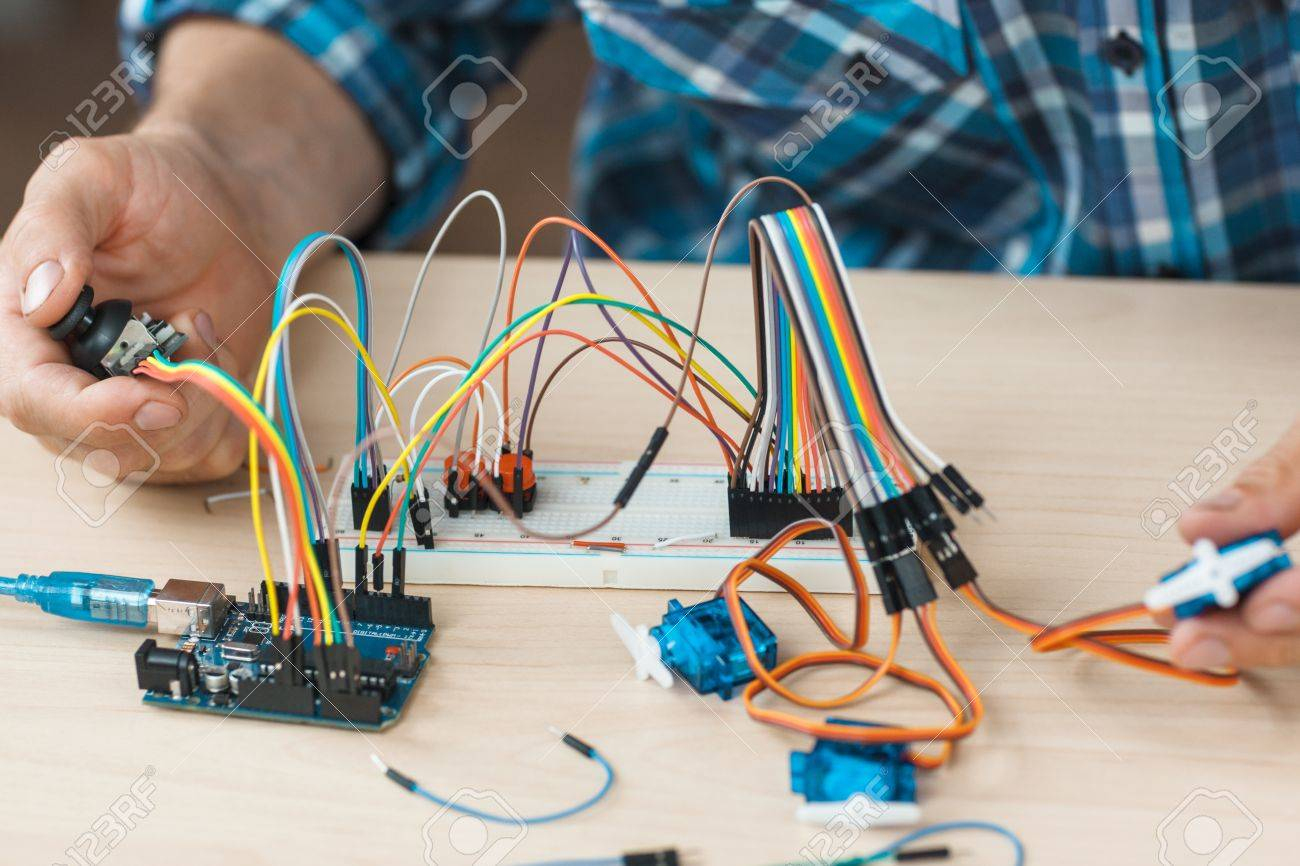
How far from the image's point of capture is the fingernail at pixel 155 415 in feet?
2.56

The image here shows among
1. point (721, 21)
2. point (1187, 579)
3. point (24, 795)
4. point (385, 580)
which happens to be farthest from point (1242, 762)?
point (721, 21)

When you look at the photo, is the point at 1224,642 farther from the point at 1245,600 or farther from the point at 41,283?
the point at 41,283

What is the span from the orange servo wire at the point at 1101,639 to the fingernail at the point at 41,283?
673 millimetres

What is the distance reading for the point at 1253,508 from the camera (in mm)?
639

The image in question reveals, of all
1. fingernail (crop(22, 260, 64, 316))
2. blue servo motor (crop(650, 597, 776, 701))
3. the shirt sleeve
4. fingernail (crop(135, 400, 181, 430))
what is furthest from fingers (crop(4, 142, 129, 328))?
blue servo motor (crop(650, 597, 776, 701))

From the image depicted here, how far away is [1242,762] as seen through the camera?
641 millimetres

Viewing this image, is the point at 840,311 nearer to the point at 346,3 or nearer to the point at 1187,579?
the point at 1187,579

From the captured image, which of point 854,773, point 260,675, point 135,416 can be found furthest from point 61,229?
point 854,773

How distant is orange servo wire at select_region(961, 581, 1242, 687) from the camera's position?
2.25ft

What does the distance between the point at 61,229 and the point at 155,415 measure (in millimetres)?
176

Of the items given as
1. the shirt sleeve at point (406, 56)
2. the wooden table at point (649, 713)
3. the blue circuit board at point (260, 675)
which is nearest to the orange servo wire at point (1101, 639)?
the wooden table at point (649, 713)

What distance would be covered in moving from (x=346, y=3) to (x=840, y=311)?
0.88m

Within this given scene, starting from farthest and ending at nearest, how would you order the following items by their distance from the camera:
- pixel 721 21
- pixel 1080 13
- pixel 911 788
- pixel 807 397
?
1. pixel 721 21
2. pixel 1080 13
3. pixel 807 397
4. pixel 911 788

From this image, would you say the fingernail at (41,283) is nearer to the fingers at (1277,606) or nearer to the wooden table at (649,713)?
the wooden table at (649,713)
